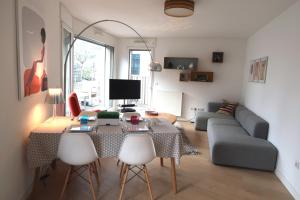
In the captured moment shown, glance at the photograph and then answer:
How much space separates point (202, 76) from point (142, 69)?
186cm

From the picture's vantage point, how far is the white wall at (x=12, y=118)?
188 cm

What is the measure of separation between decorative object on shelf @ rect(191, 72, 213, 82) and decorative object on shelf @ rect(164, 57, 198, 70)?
222 millimetres

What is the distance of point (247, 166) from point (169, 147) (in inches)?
65.5

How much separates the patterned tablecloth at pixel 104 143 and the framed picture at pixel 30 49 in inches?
20.7

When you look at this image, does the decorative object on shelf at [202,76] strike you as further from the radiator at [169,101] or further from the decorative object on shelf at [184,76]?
the radiator at [169,101]

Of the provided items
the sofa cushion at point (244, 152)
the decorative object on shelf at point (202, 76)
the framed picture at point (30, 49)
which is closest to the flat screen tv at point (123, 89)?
the framed picture at point (30, 49)

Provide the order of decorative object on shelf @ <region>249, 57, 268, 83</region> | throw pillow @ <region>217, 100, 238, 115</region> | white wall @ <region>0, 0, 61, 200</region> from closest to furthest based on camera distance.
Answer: white wall @ <region>0, 0, 61, 200</region> → decorative object on shelf @ <region>249, 57, 268, 83</region> → throw pillow @ <region>217, 100, 238, 115</region>

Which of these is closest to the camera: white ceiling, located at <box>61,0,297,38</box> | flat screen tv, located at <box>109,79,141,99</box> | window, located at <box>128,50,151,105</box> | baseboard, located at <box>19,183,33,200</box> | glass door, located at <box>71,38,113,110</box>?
baseboard, located at <box>19,183,33,200</box>

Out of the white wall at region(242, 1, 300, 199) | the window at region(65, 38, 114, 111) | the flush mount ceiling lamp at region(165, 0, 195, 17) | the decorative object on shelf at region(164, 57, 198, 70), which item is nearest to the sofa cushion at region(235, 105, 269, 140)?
the white wall at region(242, 1, 300, 199)

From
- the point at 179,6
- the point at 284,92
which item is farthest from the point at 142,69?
the point at 284,92

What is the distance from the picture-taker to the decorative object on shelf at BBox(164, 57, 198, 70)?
6309mm

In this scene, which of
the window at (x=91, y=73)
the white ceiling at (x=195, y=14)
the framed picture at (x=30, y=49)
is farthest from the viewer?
the window at (x=91, y=73)

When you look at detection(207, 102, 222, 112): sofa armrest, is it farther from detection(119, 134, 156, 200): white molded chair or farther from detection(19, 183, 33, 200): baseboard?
detection(19, 183, 33, 200): baseboard

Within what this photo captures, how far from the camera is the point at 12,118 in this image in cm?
207
